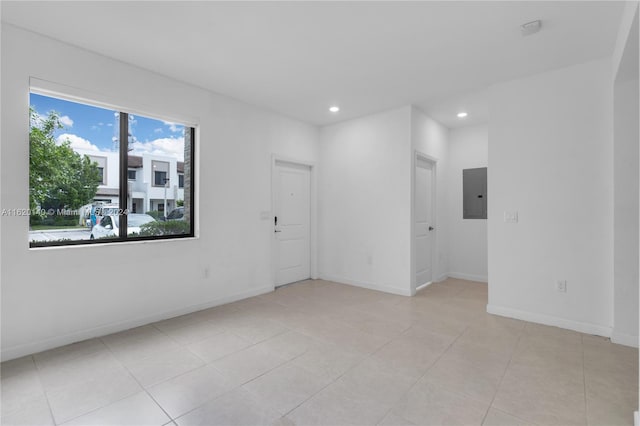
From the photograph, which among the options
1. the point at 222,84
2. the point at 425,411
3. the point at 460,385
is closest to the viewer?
the point at 425,411

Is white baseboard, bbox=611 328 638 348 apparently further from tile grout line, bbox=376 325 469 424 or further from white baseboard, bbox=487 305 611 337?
tile grout line, bbox=376 325 469 424

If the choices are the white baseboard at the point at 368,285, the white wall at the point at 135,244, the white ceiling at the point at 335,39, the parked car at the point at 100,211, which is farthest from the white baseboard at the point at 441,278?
the parked car at the point at 100,211

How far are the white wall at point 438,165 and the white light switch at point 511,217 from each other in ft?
4.58

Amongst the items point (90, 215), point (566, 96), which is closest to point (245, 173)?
point (90, 215)

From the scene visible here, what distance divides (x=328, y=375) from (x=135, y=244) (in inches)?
92.2

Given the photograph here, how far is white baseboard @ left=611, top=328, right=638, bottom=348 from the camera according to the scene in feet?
9.09

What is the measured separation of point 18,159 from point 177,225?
1517 mm

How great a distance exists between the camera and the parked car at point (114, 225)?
3.09 metres

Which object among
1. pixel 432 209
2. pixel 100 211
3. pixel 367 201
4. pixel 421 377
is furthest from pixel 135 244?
pixel 432 209

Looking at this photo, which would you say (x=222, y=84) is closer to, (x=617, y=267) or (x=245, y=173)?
(x=245, y=173)

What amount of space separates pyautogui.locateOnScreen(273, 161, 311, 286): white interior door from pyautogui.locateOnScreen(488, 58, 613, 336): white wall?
2811 millimetres

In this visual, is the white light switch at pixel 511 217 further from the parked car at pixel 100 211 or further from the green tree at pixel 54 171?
the green tree at pixel 54 171

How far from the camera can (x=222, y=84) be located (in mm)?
3672

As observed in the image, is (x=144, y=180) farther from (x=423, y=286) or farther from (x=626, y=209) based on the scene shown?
(x=626, y=209)
